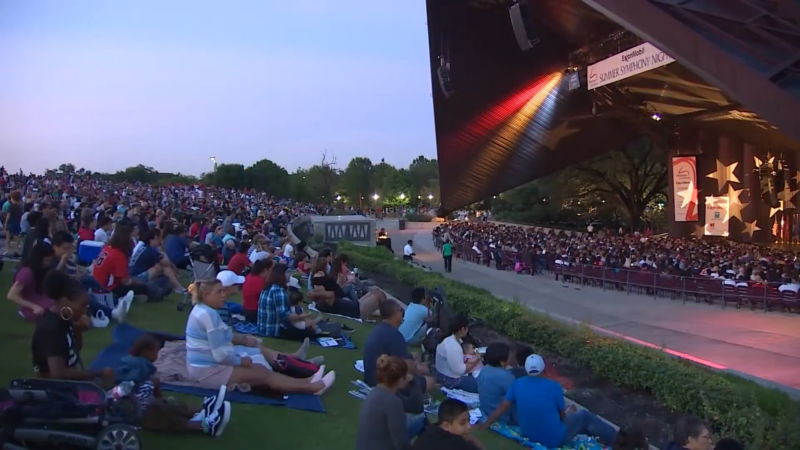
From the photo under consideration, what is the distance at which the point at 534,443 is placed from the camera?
20.0ft

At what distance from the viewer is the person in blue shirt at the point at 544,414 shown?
596cm

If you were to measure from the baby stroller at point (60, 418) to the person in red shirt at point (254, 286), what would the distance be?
16.7 feet

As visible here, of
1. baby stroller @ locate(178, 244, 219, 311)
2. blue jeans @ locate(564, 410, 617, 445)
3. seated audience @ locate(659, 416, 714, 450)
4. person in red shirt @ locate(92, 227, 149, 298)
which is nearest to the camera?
seated audience @ locate(659, 416, 714, 450)

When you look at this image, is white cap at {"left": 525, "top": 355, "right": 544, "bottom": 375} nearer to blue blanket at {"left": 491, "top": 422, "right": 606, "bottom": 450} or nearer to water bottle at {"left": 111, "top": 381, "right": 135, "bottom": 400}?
blue blanket at {"left": 491, "top": 422, "right": 606, "bottom": 450}

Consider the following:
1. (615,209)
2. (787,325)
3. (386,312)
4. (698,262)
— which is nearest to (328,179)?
(615,209)

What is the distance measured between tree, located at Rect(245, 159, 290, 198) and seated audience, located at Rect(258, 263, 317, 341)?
61652mm

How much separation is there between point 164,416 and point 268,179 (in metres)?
68.1

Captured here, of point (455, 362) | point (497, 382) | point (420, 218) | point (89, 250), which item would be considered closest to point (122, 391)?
point (497, 382)

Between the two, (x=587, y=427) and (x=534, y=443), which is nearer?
(x=534, y=443)

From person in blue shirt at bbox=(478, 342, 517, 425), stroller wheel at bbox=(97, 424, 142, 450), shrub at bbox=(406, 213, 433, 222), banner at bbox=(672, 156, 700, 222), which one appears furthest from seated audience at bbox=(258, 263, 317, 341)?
shrub at bbox=(406, 213, 433, 222)

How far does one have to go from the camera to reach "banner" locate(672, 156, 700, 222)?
35.0m

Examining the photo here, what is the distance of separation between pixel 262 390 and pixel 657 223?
166 ft

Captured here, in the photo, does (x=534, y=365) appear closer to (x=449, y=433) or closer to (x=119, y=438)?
(x=449, y=433)

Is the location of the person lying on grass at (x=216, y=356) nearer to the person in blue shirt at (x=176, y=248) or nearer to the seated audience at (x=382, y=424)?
the seated audience at (x=382, y=424)
